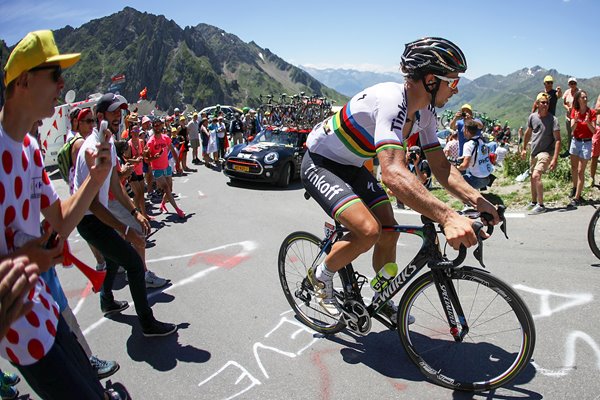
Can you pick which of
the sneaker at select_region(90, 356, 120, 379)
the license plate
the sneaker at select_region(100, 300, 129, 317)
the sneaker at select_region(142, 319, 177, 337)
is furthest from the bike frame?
the license plate

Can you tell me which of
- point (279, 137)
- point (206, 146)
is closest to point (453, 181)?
point (279, 137)

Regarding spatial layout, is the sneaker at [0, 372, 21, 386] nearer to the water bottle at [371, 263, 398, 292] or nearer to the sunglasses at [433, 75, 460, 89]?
the water bottle at [371, 263, 398, 292]

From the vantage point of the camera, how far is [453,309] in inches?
117

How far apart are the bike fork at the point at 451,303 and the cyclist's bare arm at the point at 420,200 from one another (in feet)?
1.55

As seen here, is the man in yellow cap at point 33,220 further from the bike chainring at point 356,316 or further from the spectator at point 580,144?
the spectator at point 580,144

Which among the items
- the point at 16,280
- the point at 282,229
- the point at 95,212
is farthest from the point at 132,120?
the point at 16,280

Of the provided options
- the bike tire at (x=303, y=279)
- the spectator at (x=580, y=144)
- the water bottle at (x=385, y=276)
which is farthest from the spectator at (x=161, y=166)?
the spectator at (x=580, y=144)

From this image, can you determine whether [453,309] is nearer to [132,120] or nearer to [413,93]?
[413,93]

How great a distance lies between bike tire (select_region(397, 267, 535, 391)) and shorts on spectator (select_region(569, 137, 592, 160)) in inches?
213

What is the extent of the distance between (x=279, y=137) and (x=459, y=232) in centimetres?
1075

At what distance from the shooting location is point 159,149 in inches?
355

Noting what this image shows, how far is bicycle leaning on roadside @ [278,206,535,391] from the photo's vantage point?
2.72 metres

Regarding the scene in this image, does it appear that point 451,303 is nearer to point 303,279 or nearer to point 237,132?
point 303,279

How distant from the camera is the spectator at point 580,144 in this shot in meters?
7.37
